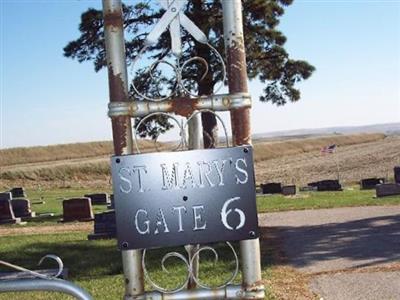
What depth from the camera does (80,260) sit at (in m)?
10.1

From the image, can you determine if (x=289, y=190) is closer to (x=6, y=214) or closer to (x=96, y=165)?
(x=6, y=214)

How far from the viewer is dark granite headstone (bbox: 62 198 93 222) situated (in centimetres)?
1873

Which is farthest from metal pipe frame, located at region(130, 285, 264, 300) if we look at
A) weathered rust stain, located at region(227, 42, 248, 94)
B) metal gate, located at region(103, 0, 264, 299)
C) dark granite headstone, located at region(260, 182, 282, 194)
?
dark granite headstone, located at region(260, 182, 282, 194)

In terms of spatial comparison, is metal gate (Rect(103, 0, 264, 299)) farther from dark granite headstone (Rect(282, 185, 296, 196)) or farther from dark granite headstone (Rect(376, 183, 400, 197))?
dark granite headstone (Rect(282, 185, 296, 196))

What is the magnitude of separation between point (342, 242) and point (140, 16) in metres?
7.96

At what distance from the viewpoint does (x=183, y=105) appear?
2.82 m

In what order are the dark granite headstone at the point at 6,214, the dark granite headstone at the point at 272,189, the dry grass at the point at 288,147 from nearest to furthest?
the dark granite headstone at the point at 6,214, the dark granite headstone at the point at 272,189, the dry grass at the point at 288,147

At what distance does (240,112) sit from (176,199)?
56cm

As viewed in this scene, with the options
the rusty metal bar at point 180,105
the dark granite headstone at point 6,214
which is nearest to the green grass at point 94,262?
the rusty metal bar at point 180,105

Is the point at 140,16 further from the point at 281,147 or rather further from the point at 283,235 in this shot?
the point at 281,147

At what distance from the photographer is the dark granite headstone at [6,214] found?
18.7 m

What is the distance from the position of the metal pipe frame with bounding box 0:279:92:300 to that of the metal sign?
0.46 metres

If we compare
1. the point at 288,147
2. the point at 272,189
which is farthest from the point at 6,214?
the point at 288,147

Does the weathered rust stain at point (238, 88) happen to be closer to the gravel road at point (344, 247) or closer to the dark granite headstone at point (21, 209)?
the gravel road at point (344, 247)
